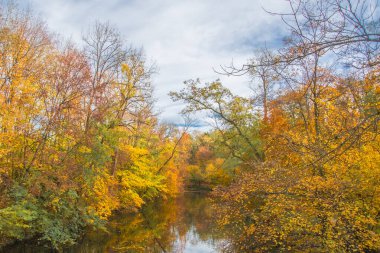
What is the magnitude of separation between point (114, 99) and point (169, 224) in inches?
393

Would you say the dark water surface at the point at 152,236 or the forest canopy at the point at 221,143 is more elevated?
the forest canopy at the point at 221,143

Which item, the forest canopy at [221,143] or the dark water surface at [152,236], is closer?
the forest canopy at [221,143]

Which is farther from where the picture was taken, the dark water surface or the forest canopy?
the dark water surface

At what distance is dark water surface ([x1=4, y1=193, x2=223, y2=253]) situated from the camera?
14367mm

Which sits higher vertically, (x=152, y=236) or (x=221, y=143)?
(x=221, y=143)

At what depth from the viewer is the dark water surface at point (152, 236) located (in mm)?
14367

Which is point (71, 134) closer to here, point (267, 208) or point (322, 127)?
point (267, 208)

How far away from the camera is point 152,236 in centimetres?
1755

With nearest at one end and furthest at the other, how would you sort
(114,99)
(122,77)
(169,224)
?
(114,99) → (122,77) → (169,224)

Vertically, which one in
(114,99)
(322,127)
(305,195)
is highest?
(114,99)

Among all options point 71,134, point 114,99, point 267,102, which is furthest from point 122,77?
point 267,102

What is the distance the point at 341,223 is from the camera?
8.43 metres

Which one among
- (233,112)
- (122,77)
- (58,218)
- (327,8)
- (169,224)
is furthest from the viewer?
(169,224)

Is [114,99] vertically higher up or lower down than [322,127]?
higher up
